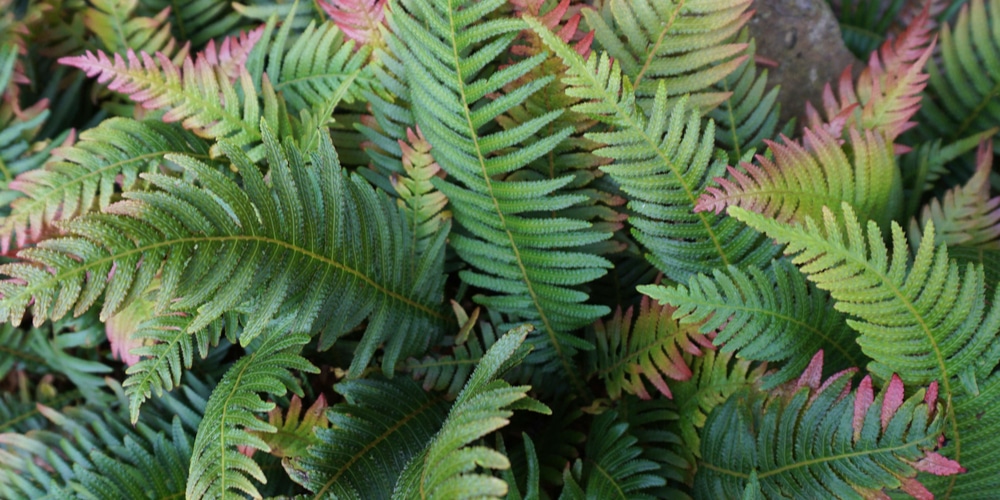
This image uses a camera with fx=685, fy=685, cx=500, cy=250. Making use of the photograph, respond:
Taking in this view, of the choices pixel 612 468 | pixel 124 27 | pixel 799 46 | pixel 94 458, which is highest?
pixel 124 27

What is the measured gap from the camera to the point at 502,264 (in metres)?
1.35

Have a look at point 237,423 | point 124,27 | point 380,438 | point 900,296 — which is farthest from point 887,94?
point 124,27

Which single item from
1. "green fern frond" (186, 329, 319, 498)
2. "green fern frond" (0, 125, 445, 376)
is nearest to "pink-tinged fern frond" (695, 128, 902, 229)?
"green fern frond" (0, 125, 445, 376)

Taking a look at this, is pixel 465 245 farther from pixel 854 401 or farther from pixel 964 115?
pixel 964 115

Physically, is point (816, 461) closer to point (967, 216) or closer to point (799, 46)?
point (967, 216)

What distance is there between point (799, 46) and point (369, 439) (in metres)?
1.36

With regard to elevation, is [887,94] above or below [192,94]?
below

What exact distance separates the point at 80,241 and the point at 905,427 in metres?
1.19

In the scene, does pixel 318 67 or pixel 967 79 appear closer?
pixel 318 67

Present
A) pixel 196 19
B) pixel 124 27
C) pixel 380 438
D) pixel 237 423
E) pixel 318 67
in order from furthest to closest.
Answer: pixel 196 19 < pixel 124 27 < pixel 318 67 < pixel 380 438 < pixel 237 423

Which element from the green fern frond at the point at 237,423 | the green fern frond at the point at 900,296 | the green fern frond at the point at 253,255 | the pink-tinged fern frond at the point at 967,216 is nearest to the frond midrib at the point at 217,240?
the green fern frond at the point at 253,255

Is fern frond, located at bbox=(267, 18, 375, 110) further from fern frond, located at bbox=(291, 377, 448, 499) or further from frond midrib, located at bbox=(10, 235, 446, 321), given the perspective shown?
fern frond, located at bbox=(291, 377, 448, 499)

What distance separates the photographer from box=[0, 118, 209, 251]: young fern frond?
137 cm

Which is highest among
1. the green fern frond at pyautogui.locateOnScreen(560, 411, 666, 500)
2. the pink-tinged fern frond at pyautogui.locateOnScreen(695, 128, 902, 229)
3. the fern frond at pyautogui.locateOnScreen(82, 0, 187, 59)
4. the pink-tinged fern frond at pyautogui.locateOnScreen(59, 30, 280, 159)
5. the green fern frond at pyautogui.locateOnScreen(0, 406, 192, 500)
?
the fern frond at pyautogui.locateOnScreen(82, 0, 187, 59)
